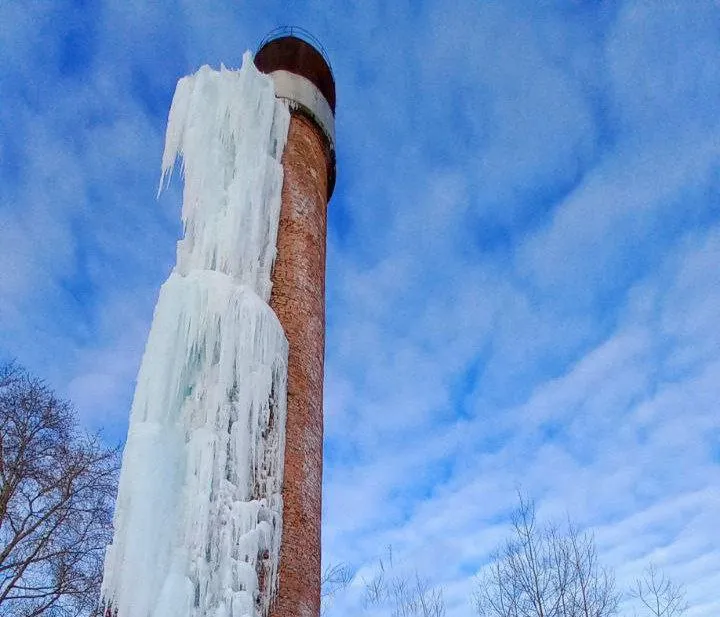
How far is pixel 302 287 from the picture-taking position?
7.67 m

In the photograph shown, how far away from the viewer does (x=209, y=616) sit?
5062mm

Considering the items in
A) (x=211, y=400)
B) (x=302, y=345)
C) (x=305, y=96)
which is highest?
(x=305, y=96)


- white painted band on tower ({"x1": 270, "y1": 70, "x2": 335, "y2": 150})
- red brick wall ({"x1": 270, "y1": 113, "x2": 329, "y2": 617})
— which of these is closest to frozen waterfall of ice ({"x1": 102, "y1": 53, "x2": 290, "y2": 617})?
red brick wall ({"x1": 270, "y1": 113, "x2": 329, "y2": 617})

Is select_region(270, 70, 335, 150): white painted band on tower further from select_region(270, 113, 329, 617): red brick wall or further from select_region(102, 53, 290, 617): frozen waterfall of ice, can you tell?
select_region(102, 53, 290, 617): frozen waterfall of ice

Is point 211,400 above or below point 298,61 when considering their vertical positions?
below

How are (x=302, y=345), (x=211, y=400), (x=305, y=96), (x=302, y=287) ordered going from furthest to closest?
(x=305, y=96), (x=302, y=287), (x=302, y=345), (x=211, y=400)

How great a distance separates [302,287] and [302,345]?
0.80m

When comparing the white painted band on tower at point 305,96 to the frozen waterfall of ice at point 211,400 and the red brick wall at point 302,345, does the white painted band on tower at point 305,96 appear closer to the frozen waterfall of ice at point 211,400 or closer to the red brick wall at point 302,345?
the red brick wall at point 302,345

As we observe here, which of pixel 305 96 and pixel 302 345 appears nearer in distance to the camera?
pixel 302 345

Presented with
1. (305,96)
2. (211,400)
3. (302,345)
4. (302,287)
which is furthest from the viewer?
(305,96)

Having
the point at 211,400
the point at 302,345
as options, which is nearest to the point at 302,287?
the point at 302,345

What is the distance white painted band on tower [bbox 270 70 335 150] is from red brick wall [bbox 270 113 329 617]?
177 millimetres

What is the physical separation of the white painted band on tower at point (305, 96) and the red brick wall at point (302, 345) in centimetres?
18

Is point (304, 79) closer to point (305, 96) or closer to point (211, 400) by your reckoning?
point (305, 96)
